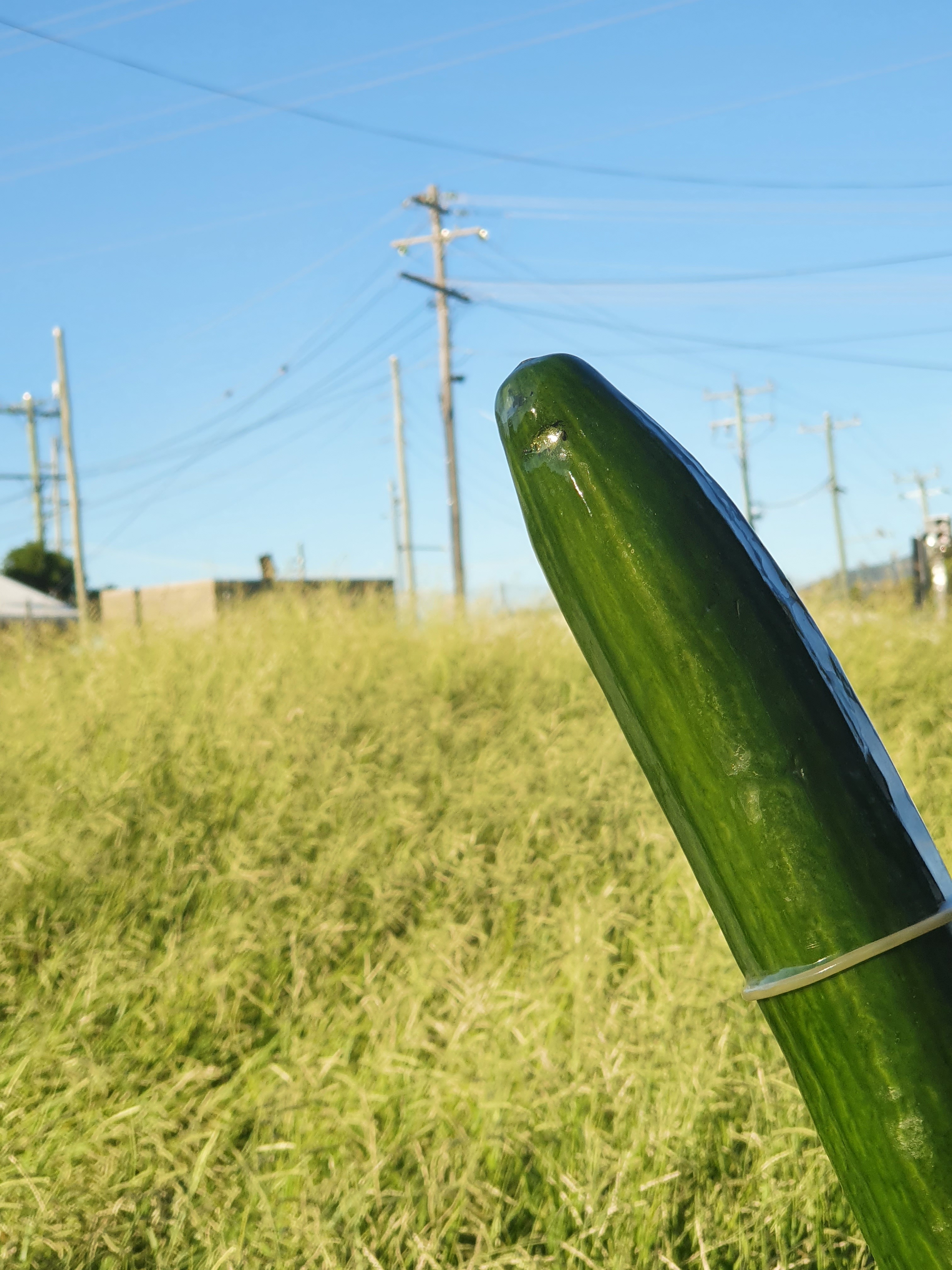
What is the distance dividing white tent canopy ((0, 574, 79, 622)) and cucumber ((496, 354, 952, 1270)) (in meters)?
25.3

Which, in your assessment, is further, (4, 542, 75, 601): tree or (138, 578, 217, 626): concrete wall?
(4, 542, 75, 601): tree

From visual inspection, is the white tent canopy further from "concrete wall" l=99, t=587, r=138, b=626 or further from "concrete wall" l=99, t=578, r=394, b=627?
"concrete wall" l=99, t=578, r=394, b=627

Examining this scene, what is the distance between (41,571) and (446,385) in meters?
17.9

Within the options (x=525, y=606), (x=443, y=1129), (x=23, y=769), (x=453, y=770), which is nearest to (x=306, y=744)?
(x=453, y=770)

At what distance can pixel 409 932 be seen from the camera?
11.8 ft

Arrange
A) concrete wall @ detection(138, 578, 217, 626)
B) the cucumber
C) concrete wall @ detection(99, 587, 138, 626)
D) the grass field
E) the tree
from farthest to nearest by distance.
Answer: the tree, concrete wall @ detection(99, 587, 138, 626), concrete wall @ detection(138, 578, 217, 626), the grass field, the cucumber

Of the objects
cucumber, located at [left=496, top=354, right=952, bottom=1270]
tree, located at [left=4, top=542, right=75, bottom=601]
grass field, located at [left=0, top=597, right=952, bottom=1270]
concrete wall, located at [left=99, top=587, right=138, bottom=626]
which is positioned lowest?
grass field, located at [left=0, top=597, right=952, bottom=1270]

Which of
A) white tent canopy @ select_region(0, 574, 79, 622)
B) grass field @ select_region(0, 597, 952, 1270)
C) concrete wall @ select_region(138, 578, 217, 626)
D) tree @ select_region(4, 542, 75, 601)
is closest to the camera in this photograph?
grass field @ select_region(0, 597, 952, 1270)

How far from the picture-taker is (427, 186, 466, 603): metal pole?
59.0 ft

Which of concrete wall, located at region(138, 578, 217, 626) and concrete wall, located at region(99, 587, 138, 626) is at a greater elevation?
concrete wall, located at region(99, 587, 138, 626)

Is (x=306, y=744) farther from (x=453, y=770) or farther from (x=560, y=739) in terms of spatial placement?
(x=560, y=739)

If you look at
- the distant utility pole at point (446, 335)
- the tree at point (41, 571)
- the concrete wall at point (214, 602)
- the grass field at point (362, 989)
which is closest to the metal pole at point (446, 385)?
the distant utility pole at point (446, 335)

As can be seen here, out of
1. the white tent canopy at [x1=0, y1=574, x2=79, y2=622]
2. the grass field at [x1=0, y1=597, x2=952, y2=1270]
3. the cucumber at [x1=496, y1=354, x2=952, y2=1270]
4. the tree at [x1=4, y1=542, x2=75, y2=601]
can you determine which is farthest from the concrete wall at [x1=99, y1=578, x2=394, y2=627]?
the tree at [x1=4, y1=542, x2=75, y2=601]

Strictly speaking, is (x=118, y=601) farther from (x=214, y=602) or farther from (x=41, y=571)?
(x=41, y=571)
